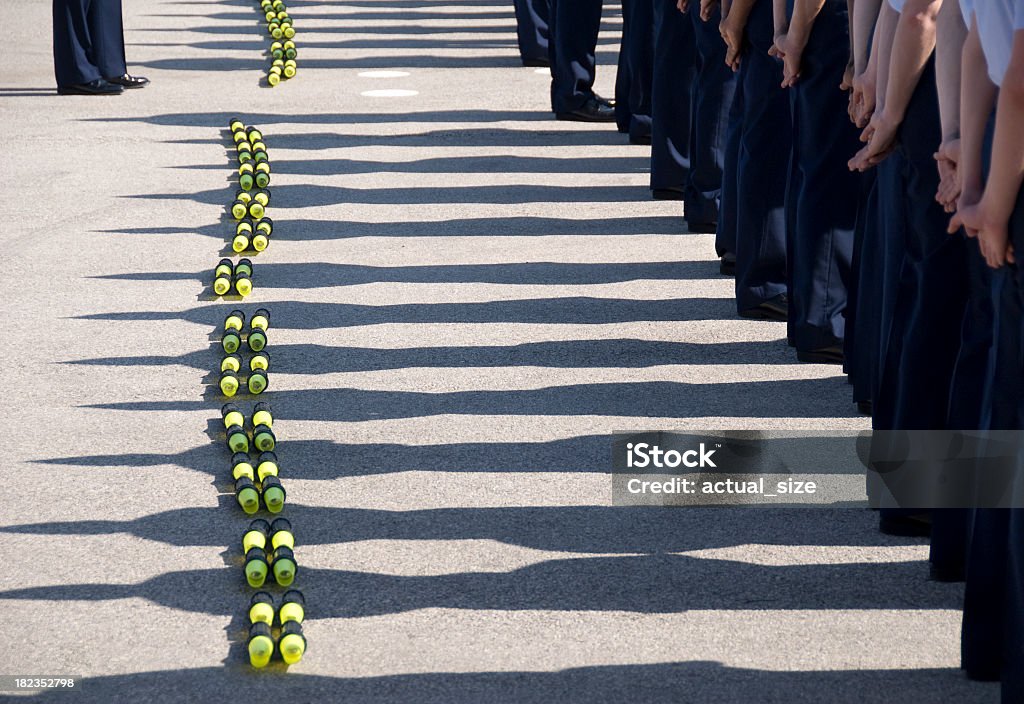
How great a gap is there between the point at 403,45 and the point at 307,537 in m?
10.8

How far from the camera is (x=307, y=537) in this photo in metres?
4.86

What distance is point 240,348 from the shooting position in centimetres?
666

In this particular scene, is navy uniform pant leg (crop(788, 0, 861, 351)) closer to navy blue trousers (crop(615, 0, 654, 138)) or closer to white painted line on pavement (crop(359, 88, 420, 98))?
navy blue trousers (crop(615, 0, 654, 138))

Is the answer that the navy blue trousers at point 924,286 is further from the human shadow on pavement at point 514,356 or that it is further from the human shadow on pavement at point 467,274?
the human shadow on pavement at point 467,274

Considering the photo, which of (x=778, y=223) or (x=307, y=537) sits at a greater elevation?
(x=778, y=223)

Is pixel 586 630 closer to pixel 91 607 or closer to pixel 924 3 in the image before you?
pixel 91 607

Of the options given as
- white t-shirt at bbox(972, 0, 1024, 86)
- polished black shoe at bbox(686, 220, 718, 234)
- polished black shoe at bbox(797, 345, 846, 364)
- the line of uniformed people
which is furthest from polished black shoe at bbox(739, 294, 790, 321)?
white t-shirt at bbox(972, 0, 1024, 86)

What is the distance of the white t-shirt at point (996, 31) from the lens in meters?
3.52

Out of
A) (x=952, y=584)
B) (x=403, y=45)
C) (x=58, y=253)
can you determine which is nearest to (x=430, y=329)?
(x=58, y=253)

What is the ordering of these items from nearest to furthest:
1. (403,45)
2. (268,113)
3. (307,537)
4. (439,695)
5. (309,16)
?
1. (439,695)
2. (307,537)
3. (268,113)
4. (403,45)
5. (309,16)

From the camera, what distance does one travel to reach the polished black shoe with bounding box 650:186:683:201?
8.96m

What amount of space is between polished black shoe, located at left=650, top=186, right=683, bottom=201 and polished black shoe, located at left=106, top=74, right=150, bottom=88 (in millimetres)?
5657

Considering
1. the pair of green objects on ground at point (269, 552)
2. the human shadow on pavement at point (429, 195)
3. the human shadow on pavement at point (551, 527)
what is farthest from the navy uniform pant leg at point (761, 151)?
the pair of green objects on ground at point (269, 552)

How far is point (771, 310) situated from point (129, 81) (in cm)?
768
